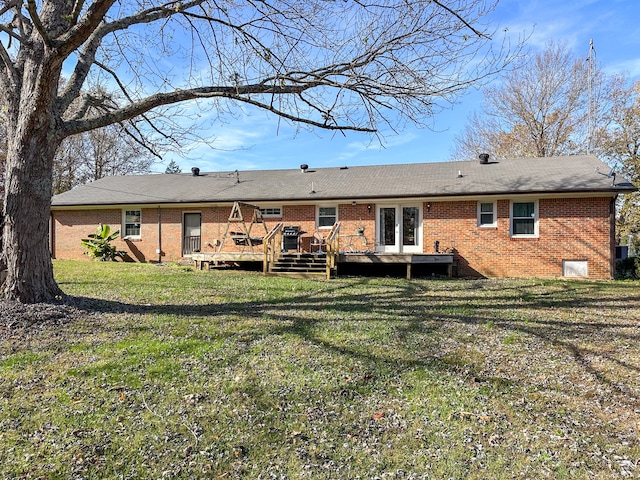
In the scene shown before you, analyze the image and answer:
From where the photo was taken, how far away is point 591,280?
1148 cm

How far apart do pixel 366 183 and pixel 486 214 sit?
420 centimetres

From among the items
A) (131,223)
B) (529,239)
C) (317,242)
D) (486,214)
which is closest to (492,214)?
(486,214)

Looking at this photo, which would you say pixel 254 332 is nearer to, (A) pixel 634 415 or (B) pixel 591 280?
(A) pixel 634 415

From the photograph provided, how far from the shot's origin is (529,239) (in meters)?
12.3

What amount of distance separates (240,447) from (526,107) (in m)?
25.9

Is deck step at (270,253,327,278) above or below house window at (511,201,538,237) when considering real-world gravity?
below

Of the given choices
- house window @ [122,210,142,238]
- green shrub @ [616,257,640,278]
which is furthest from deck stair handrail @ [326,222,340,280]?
green shrub @ [616,257,640,278]

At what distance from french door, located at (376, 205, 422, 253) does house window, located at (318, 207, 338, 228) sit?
1477mm

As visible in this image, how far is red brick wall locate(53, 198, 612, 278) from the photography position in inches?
468

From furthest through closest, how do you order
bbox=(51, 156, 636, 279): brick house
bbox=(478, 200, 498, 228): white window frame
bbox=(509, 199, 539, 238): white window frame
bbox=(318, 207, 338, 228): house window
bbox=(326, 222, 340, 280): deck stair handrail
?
bbox=(318, 207, 338, 228): house window → bbox=(478, 200, 498, 228): white window frame → bbox=(509, 199, 539, 238): white window frame → bbox=(51, 156, 636, 279): brick house → bbox=(326, 222, 340, 280): deck stair handrail

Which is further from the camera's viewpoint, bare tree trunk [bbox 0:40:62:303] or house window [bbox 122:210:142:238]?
house window [bbox 122:210:142:238]

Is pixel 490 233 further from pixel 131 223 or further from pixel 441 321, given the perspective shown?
pixel 131 223

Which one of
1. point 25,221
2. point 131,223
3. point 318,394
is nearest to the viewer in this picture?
point 318,394

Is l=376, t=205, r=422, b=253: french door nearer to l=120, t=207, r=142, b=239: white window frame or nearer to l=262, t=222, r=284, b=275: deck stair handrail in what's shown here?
l=262, t=222, r=284, b=275: deck stair handrail
